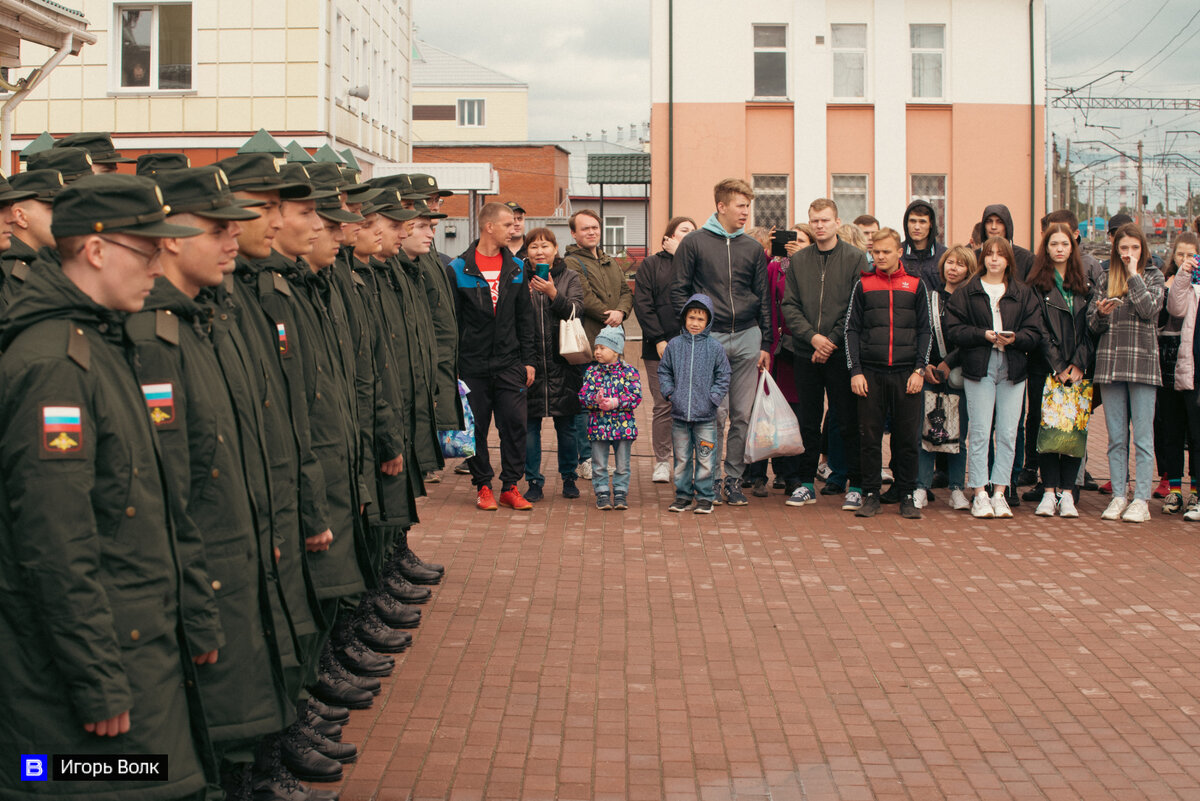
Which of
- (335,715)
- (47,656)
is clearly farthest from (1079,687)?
(47,656)

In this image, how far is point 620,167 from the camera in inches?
1534

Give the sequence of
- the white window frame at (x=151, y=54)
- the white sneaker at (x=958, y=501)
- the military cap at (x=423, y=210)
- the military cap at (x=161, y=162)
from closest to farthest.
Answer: the military cap at (x=161, y=162) < the military cap at (x=423, y=210) < the white sneaker at (x=958, y=501) < the white window frame at (x=151, y=54)

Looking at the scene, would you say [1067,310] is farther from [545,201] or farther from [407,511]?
[545,201]

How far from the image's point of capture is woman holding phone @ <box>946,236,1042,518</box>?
9961 millimetres

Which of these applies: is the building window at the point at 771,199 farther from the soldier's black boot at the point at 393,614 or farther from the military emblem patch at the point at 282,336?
the military emblem patch at the point at 282,336

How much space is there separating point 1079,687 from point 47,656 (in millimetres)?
4602

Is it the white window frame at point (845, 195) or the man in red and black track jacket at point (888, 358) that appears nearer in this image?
the man in red and black track jacket at point (888, 358)

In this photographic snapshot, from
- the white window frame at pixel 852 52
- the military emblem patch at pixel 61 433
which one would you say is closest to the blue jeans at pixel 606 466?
the military emblem patch at pixel 61 433

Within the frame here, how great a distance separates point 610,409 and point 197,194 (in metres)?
6.18

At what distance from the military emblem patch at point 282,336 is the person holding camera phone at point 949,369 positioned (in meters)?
6.49

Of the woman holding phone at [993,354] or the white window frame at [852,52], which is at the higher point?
the white window frame at [852,52]

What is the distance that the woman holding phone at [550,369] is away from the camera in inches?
405

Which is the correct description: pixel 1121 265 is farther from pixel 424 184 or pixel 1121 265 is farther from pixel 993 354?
pixel 424 184

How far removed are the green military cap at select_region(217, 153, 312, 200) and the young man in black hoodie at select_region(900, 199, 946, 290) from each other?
21.8ft
